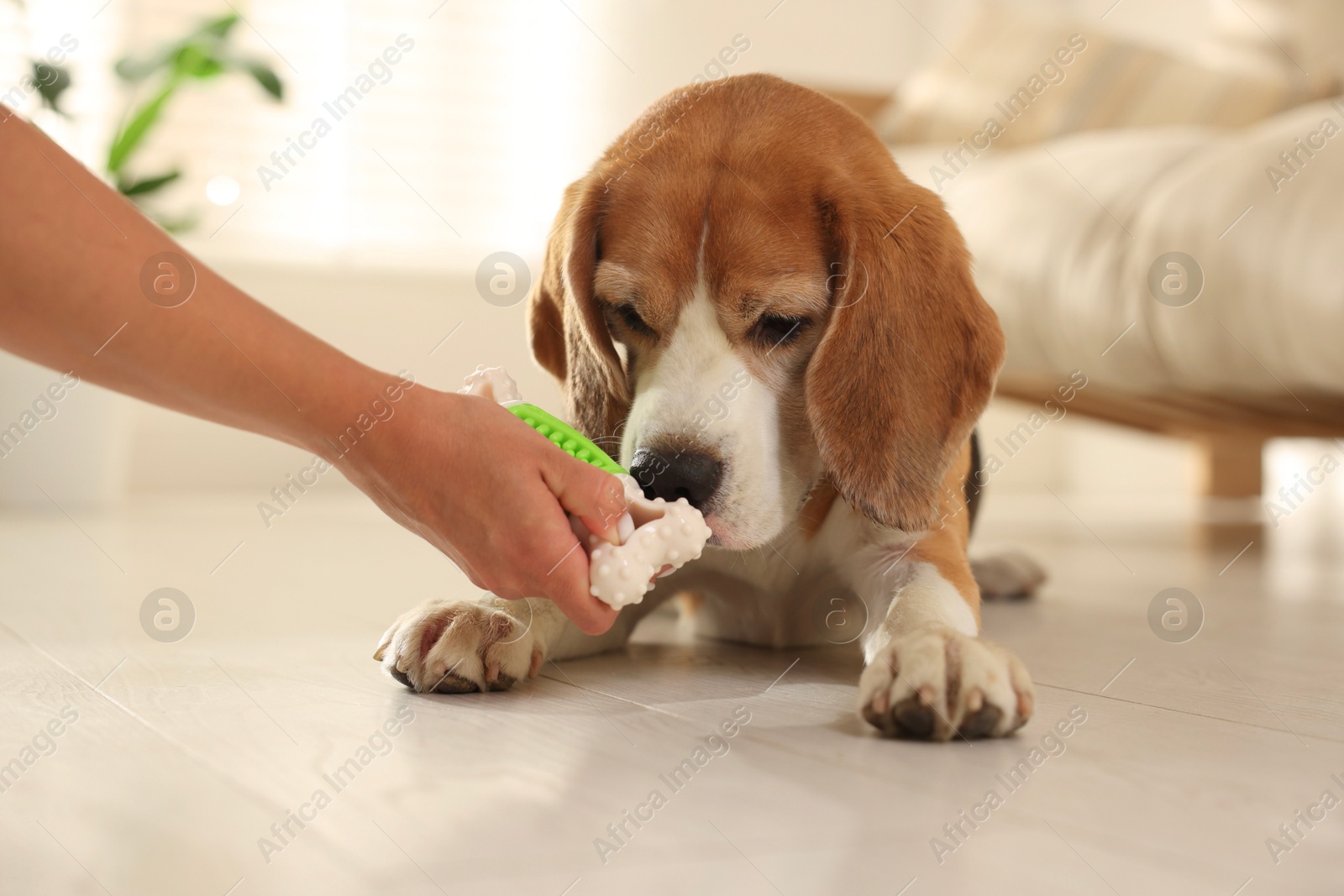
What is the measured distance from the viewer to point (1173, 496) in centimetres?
629

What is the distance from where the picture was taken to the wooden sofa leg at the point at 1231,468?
4.97m

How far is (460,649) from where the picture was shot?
4.66ft

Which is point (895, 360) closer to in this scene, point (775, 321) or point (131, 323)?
point (775, 321)

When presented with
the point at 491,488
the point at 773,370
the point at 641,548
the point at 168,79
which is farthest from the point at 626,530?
the point at 168,79

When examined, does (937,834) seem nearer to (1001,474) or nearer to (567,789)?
(567,789)

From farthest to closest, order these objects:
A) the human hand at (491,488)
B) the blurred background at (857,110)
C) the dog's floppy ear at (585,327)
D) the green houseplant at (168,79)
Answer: the green houseplant at (168,79) < the blurred background at (857,110) < the dog's floppy ear at (585,327) < the human hand at (491,488)

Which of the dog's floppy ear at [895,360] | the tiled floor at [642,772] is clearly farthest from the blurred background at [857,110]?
the dog's floppy ear at [895,360]

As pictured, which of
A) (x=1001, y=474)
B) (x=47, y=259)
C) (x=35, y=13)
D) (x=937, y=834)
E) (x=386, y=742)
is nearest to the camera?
(x=937, y=834)

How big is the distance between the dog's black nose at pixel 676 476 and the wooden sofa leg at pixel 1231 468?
3.99m

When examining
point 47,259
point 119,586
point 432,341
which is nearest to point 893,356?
point 47,259

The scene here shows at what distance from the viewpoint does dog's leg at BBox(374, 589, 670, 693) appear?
1.41m

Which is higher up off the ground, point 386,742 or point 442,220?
point 386,742

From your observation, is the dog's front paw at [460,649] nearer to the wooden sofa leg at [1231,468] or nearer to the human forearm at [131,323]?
the human forearm at [131,323]

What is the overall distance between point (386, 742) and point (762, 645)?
2.63ft
